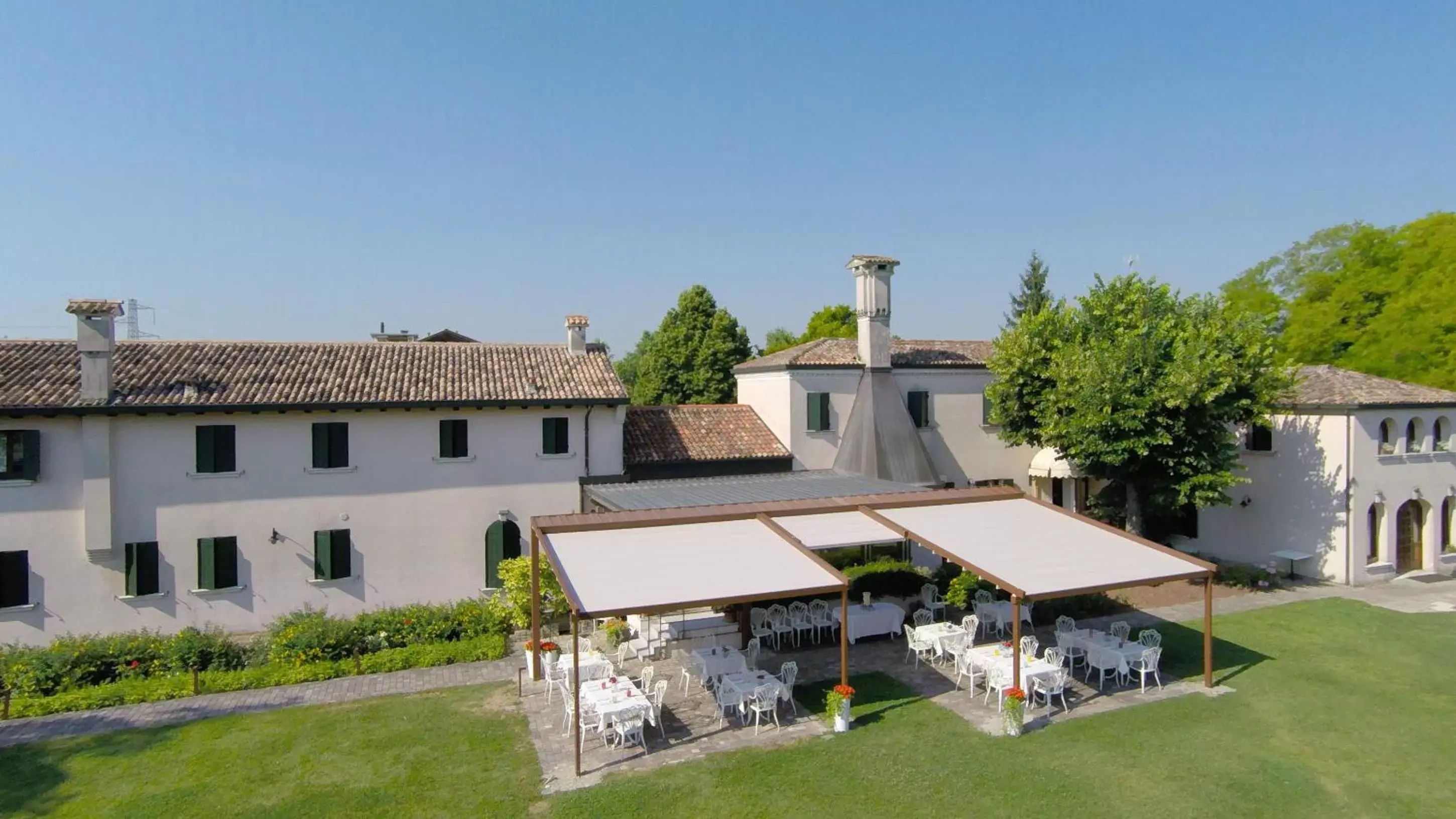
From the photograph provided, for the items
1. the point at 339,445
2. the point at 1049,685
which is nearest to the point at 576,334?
the point at 339,445

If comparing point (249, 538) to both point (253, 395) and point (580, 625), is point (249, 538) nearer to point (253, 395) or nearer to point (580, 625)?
point (253, 395)

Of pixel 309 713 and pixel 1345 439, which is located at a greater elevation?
pixel 1345 439

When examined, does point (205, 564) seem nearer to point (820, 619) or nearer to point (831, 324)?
point (820, 619)

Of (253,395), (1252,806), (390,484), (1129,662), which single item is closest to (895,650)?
(1129,662)

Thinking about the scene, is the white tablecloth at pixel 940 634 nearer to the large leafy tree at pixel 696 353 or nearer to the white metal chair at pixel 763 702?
the white metal chair at pixel 763 702

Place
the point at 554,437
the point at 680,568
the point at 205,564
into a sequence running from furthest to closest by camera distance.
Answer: the point at 554,437 → the point at 205,564 → the point at 680,568

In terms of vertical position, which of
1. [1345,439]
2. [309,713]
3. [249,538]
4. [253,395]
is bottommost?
[309,713]

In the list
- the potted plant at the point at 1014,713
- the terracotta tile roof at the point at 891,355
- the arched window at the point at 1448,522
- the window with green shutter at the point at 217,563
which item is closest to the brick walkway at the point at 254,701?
the window with green shutter at the point at 217,563
